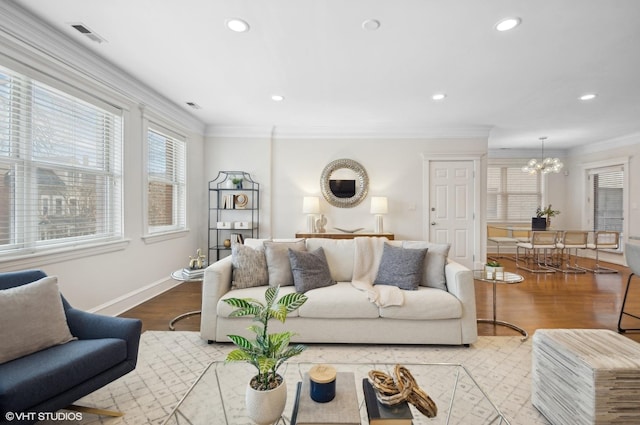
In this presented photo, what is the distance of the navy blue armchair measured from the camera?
4.31ft

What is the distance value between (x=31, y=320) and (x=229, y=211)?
392 cm

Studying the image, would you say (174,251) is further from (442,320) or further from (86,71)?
(442,320)

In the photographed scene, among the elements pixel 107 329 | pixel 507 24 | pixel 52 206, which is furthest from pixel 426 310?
pixel 52 206

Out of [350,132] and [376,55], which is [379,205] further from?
[376,55]

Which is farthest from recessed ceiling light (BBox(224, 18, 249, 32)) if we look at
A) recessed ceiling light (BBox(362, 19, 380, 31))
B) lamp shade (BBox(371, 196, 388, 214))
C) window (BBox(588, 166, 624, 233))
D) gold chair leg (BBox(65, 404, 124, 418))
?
window (BBox(588, 166, 624, 233))

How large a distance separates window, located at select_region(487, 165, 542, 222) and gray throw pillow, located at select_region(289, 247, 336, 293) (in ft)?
20.6

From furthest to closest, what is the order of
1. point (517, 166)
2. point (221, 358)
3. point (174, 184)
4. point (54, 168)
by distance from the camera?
point (517, 166)
point (174, 184)
point (54, 168)
point (221, 358)

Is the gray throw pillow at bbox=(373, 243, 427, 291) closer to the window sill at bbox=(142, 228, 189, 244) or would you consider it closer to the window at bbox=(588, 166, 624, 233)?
the window sill at bbox=(142, 228, 189, 244)

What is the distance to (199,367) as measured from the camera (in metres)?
2.23

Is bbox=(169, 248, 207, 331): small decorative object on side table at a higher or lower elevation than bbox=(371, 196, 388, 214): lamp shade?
lower

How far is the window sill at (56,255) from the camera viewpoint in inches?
88.9

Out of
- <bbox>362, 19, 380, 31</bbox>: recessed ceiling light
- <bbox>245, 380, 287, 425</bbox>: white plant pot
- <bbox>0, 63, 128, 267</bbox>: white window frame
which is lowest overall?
<bbox>245, 380, 287, 425</bbox>: white plant pot

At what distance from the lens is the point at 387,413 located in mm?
1228

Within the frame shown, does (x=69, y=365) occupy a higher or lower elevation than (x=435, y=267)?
lower
